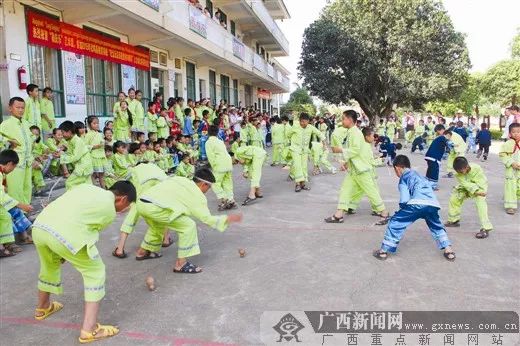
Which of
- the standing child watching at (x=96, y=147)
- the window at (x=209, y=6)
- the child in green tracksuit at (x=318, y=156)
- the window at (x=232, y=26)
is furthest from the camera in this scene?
the window at (x=232, y=26)

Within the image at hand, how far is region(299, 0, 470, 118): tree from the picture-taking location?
80.9 feet

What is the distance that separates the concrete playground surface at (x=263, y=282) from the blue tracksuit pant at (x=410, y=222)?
0.60ft

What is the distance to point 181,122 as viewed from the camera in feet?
41.0

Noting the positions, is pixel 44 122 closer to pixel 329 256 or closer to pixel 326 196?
pixel 326 196

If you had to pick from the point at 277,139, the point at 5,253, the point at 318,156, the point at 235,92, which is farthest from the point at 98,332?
the point at 235,92

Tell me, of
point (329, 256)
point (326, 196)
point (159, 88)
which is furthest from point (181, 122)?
point (329, 256)

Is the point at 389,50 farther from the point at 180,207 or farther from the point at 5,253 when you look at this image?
the point at 5,253

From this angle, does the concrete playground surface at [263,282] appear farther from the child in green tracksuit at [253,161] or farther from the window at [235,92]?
the window at [235,92]

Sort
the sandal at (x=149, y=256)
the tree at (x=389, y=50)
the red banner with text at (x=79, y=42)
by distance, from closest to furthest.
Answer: the sandal at (x=149, y=256)
the red banner with text at (x=79, y=42)
the tree at (x=389, y=50)

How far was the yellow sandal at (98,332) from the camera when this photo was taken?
132 inches

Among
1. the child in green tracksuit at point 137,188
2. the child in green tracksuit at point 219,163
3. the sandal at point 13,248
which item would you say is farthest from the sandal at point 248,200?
the sandal at point 13,248

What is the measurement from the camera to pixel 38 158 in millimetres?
7691

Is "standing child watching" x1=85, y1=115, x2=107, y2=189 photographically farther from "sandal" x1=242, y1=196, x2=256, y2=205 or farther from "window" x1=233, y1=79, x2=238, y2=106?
"window" x1=233, y1=79, x2=238, y2=106

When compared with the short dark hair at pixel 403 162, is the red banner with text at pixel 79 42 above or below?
above
